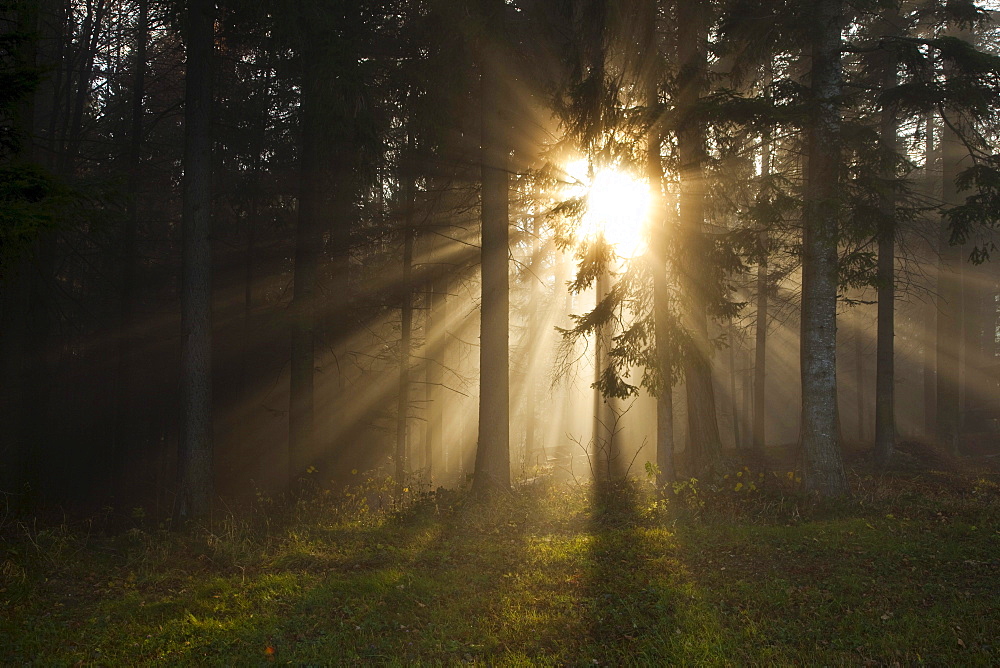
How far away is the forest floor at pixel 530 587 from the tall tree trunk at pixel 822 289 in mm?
883

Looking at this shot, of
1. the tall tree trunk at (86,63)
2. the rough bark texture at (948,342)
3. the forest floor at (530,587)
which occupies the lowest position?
the forest floor at (530,587)

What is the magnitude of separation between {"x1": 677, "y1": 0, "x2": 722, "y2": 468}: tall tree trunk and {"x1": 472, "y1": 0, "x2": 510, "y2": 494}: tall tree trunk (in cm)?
338

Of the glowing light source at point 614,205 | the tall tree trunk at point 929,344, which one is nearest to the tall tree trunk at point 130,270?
the glowing light source at point 614,205

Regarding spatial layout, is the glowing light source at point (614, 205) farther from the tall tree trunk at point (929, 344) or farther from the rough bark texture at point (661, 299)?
the tall tree trunk at point (929, 344)

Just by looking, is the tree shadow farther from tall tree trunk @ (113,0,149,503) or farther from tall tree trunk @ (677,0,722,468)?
tall tree trunk @ (113,0,149,503)

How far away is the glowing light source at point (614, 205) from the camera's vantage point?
11789 millimetres

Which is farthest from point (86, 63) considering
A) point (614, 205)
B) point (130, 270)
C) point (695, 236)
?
point (695, 236)

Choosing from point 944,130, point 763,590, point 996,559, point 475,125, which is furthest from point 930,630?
point 944,130

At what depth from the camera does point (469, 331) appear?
73.7 feet

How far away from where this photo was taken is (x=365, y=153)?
12.6 m

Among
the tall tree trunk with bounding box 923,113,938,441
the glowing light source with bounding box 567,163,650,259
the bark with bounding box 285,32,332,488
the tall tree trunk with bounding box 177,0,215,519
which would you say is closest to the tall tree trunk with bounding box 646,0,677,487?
the glowing light source with bounding box 567,163,650,259

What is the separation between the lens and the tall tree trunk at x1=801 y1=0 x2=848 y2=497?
11320 mm

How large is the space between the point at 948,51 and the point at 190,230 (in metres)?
13.3

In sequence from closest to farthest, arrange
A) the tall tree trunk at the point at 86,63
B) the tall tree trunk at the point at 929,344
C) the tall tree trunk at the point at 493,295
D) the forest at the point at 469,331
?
the forest at the point at 469,331 → the tall tree trunk at the point at 493,295 → the tall tree trunk at the point at 86,63 → the tall tree trunk at the point at 929,344
